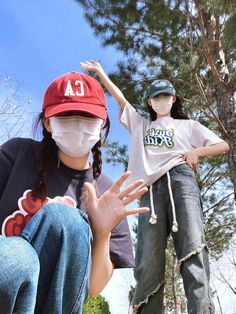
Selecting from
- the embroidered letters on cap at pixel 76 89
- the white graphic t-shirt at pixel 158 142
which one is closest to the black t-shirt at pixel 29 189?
the embroidered letters on cap at pixel 76 89

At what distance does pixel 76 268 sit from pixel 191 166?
1349 mm

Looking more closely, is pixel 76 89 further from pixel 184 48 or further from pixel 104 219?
pixel 184 48

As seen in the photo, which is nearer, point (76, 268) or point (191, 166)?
point (76, 268)

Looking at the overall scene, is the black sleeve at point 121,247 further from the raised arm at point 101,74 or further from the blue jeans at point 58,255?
the raised arm at point 101,74

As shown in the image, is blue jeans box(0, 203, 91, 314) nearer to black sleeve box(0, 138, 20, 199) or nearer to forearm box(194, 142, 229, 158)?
black sleeve box(0, 138, 20, 199)

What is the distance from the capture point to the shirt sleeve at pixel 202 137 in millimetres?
2166

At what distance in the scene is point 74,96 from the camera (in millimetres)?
1113

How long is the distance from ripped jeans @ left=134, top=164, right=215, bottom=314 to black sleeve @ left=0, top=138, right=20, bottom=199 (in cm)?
88

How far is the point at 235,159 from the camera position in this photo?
3785 mm

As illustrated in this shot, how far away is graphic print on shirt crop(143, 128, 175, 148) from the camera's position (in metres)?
2.15

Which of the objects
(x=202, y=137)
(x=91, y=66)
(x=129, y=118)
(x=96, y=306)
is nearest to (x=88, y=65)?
(x=91, y=66)

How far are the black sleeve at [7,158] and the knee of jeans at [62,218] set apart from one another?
39 centimetres

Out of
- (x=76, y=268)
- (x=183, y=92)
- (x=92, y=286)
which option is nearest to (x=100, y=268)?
(x=92, y=286)

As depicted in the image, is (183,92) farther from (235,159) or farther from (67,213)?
(67,213)
